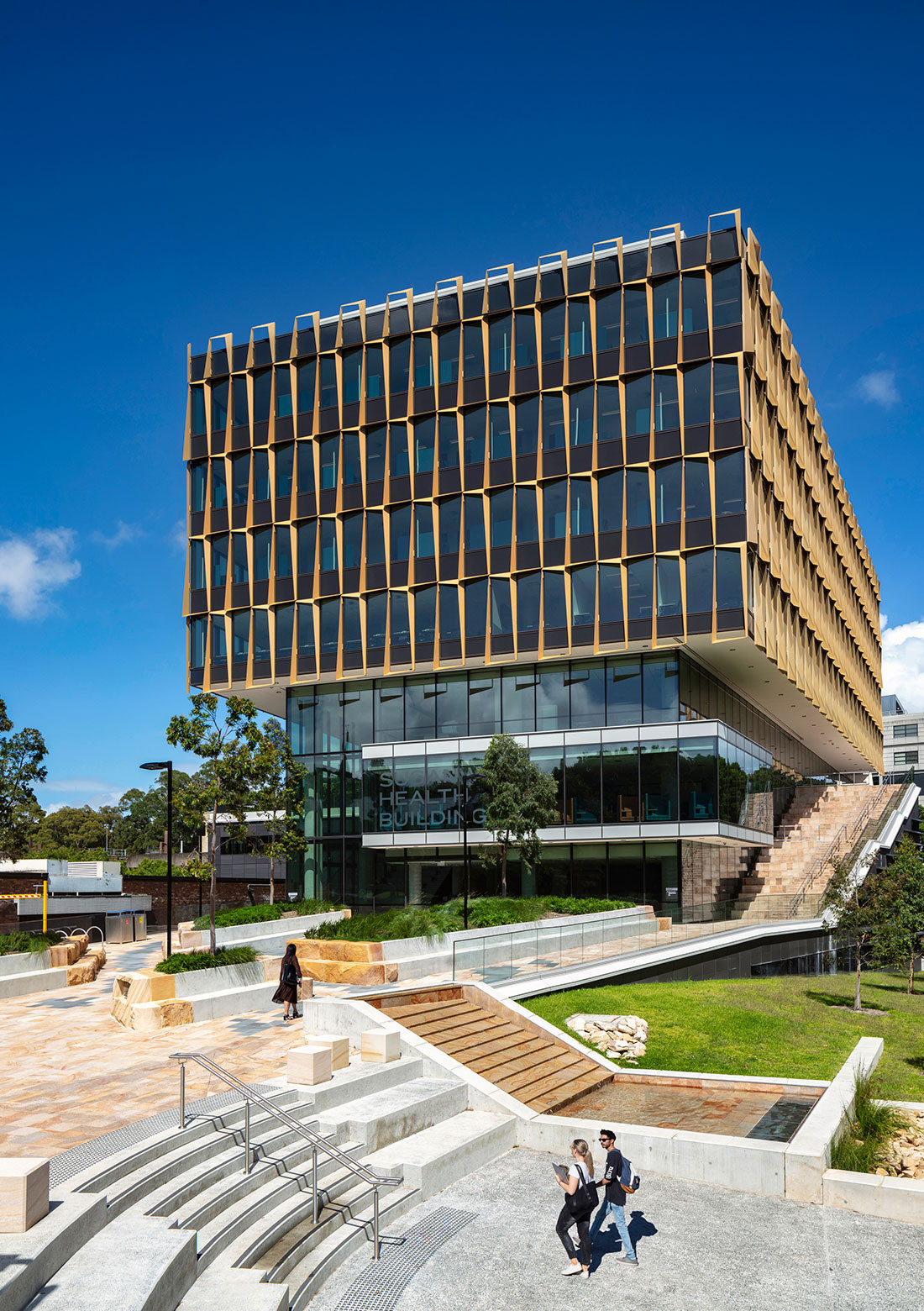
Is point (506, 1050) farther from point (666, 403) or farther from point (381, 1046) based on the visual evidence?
point (666, 403)

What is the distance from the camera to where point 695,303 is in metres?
43.9

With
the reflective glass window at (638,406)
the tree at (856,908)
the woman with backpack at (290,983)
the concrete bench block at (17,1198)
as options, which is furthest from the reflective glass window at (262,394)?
the concrete bench block at (17,1198)

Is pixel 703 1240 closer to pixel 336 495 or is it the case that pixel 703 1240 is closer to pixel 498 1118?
pixel 498 1118

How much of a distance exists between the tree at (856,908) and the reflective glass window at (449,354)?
90.0ft

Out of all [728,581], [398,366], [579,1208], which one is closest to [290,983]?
[579,1208]

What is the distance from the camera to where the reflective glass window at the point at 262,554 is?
51875mm

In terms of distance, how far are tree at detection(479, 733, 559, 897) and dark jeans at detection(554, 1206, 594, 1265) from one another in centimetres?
2750

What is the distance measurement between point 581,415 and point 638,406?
2.57 meters

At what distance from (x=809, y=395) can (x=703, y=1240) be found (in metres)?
56.5

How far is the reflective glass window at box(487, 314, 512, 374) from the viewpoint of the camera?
156 ft

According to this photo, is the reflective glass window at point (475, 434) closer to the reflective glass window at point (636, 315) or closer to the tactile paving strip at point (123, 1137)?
the reflective glass window at point (636, 315)

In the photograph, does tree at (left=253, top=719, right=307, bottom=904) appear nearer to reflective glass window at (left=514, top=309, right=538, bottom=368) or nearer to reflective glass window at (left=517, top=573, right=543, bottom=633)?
reflective glass window at (left=517, top=573, right=543, bottom=633)

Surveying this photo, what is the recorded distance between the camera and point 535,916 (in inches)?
1474

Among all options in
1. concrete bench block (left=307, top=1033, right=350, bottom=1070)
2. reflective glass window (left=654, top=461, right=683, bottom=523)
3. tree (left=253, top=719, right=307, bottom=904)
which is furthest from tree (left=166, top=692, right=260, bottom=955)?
reflective glass window (left=654, top=461, right=683, bottom=523)
